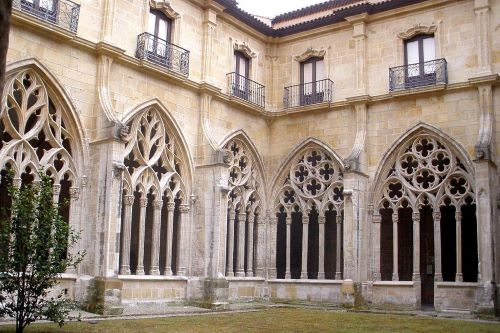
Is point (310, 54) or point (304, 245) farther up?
point (310, 54)

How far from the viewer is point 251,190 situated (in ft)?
65.5

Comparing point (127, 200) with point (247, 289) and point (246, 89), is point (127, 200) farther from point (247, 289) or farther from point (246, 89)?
point (246, 89)

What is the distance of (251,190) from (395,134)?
490cm

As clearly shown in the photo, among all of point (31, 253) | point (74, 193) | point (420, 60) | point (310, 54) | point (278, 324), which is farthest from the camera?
point (310, 54)

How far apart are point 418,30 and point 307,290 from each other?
8.63 m

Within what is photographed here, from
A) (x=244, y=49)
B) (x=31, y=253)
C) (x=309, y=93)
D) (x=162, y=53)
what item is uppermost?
(x=244, y=49)

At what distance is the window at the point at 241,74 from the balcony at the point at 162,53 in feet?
8.11

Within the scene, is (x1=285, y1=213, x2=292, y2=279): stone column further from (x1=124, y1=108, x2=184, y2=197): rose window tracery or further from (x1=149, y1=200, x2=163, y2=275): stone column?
(x1=149, y1=200, x2=163, y2=275): stone column

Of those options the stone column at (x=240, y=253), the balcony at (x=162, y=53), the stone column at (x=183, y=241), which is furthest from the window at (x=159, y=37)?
the stone column at (x=240, y=253)

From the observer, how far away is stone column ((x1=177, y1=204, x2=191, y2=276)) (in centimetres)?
1717

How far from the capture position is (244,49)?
20203 mm

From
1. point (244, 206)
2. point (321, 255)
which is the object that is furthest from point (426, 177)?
point (244, 206)

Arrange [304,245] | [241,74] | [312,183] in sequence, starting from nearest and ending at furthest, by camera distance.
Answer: [304,245] → [312,183] → [241,74]

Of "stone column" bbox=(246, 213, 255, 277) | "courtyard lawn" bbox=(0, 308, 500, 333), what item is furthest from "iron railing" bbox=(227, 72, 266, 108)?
"courtyard lawn" bbox=(0, 308, 500, 333)
